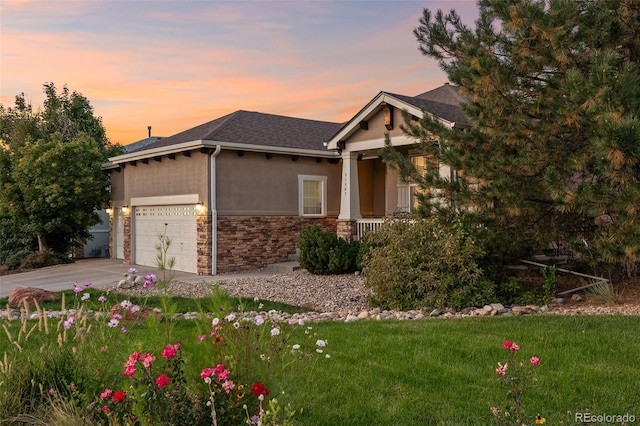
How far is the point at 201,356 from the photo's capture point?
301 cm

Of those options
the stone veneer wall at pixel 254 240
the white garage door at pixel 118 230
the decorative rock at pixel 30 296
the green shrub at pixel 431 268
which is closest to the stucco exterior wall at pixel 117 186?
the white garage door at pixel 118 230

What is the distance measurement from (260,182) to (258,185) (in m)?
0.12

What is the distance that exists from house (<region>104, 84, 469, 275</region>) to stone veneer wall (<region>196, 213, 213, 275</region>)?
0.09ft

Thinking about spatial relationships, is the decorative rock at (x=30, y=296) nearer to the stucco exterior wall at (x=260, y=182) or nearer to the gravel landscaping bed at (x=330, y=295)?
the gravel landscaping bed at (x=330, y=295)

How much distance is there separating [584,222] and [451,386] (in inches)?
249

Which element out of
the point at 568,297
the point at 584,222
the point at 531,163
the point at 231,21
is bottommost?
the point at 568,297

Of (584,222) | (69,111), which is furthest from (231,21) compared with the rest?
(69,111)

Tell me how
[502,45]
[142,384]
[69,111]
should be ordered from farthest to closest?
[69,111]
[502,45]
[142,384]

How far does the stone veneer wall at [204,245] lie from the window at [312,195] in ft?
11.0

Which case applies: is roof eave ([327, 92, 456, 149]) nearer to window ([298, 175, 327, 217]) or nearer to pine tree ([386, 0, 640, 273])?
window ([298, 175, 327, 217])

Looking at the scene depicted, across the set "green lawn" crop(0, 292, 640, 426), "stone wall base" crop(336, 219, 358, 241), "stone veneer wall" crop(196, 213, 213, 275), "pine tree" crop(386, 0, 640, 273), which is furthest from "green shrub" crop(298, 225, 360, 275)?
"green lawn" crop(0, 292, 640, 426)

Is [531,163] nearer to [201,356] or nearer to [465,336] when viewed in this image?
[465,336]

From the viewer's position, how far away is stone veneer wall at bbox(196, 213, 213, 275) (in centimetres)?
1442

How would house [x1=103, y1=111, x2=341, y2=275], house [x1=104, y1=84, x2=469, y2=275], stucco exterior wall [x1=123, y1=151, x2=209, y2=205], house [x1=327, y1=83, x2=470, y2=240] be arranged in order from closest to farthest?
house [x1=327, y1=83, x2=470, y2=240] → house [x1=104, y1=84, x2=469, y2=275] → house [x1=103, y1=111, x2=341, y2=275] → stucco exterior wall [x1=123, y1=151, x2=209, y2=205]
